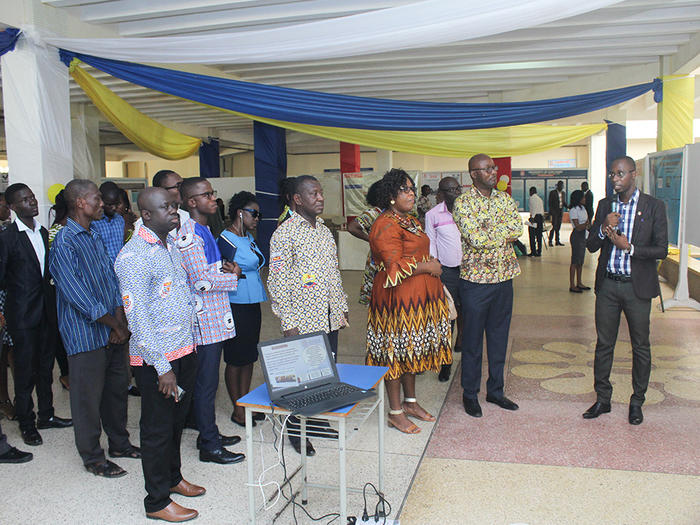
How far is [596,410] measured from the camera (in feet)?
12.5

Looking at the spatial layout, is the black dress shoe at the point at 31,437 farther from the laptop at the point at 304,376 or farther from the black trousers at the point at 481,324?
the black trousers at the point at 481,324

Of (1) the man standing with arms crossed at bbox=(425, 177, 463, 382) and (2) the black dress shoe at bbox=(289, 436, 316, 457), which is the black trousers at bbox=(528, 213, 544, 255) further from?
Answer: (2) the black dress shoe at bbox=(289, 436, 316, 457)

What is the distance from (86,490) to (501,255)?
269 cm

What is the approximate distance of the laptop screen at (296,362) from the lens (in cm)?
250

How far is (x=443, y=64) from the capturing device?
24.9ft

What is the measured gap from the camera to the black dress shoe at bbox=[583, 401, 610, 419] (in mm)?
3789

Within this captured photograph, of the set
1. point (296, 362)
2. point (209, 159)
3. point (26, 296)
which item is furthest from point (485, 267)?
point (209, 159)

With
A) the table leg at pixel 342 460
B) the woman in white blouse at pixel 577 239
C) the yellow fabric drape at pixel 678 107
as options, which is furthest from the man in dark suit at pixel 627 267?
the yellow fabric drape at pixel 678 107

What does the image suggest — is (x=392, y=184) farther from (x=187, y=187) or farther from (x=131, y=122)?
(x=131, y=122)

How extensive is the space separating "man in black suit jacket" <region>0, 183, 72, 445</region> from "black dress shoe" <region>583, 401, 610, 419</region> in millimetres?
3386

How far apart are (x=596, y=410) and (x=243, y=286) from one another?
2.33m

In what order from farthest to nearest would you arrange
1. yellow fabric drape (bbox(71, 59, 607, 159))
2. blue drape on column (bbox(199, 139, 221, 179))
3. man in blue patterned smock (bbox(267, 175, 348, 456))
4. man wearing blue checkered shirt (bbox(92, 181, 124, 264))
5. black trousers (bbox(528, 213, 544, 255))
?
1. blue drape on column (bbox(199, 139, 221, 179))
2. black trousers (bbox(528, 213, 544, 255))
3. yellow fabric drape (bbox(71, 59, 607, 159))
4. man wearing blue checkered shirt (bbox(92, 181, 124, 264))
5. man in blue patterned smock (bbox(267, 175, 348, 456))

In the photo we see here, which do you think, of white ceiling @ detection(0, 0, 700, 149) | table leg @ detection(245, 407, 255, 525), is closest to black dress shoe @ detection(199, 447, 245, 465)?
table leg @ detection(245, 407, 255, 525)

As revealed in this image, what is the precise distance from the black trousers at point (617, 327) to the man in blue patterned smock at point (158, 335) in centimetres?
248
